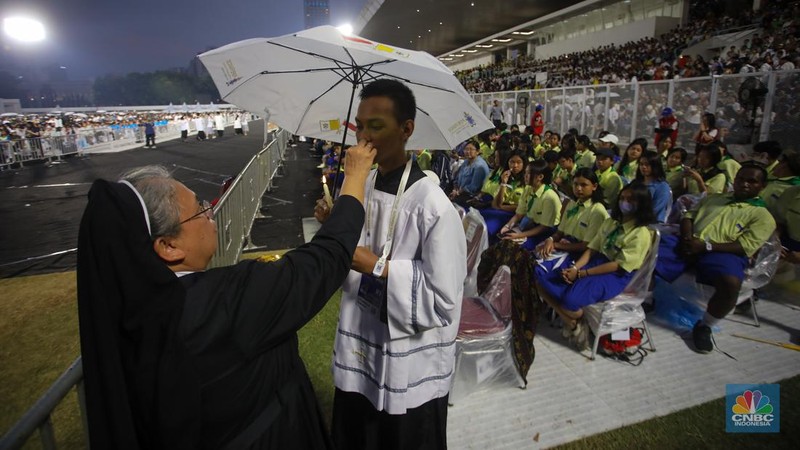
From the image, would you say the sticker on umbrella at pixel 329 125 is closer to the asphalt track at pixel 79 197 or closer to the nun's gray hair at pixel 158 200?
the nun's gray hair at pixel 158 200

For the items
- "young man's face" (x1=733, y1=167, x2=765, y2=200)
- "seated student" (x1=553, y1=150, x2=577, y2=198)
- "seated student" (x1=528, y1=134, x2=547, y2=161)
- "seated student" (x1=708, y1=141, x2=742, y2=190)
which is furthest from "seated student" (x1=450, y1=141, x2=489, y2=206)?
"young man's face" (x1=733, y1=167, x2=765, y2=200)

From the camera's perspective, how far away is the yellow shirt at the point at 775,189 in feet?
16.0

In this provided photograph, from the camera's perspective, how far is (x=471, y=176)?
8.16 meters

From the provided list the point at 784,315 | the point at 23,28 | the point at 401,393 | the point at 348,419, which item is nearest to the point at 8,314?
the point at 348,419

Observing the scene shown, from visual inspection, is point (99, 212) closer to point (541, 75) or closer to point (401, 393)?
point (401, 393)

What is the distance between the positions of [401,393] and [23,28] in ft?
221

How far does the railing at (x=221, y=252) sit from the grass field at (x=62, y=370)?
1.53 m

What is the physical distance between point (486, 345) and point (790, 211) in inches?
160

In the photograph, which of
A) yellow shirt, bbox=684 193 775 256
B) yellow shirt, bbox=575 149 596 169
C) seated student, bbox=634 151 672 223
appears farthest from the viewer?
yellow shirt, bbox=575 149 596 169

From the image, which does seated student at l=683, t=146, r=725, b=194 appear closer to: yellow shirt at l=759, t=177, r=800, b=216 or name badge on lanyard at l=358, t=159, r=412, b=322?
yellow shirt at l=759, t=177, r=800, b=216

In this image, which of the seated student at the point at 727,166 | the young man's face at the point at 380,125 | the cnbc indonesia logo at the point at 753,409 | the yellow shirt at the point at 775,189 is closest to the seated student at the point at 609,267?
the cnbc indonesia logo at the point at 753,409

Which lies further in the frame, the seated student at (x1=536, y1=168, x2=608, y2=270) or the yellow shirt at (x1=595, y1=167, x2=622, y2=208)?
the yellow shirt at (x1=595, y1=167, x2=622, y2=208)

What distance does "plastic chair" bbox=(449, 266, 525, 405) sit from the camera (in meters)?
3.22

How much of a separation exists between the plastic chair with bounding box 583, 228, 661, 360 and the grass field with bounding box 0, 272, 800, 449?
0.81 m
